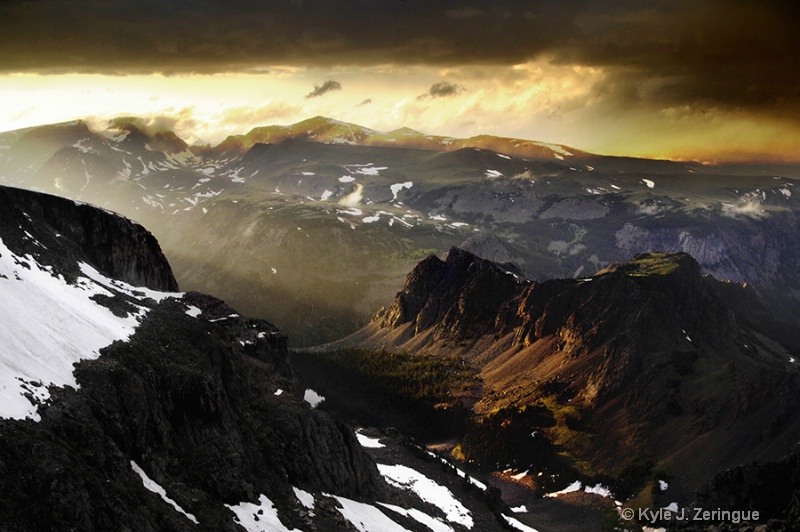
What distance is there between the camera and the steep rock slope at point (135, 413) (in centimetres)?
5209

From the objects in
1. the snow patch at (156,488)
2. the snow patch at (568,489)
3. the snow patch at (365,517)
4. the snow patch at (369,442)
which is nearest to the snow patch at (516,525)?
the snow patch at (369,442)

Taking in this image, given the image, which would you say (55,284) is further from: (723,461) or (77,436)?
(723,461)

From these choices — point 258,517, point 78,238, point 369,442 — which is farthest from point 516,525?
point 78,238

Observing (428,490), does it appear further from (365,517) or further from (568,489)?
(568,489)

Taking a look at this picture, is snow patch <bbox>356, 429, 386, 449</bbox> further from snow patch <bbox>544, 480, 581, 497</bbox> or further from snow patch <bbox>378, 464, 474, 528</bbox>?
snow patch <bbox>544, 480, 581, 497</bbox>

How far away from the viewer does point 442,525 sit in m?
111

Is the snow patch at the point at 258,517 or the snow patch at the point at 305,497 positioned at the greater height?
the snow patch at the point at 258,517

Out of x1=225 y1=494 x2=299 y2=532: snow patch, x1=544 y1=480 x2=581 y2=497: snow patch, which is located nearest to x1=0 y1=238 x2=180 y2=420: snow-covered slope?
x1=225 y1=494 x2=299 y2=532: snow patch

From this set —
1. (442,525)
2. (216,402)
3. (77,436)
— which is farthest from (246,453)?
(442,525)

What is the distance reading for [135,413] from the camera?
215ft

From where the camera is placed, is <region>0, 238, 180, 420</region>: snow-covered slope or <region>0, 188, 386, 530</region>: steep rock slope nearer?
<region>0, 188, 386, 530</region>: steep rock slope

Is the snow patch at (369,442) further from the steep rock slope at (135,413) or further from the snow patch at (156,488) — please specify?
→ the snow patch at (156,488)

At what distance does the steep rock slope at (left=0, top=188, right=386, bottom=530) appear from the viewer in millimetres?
52094

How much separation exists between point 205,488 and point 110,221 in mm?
62556
